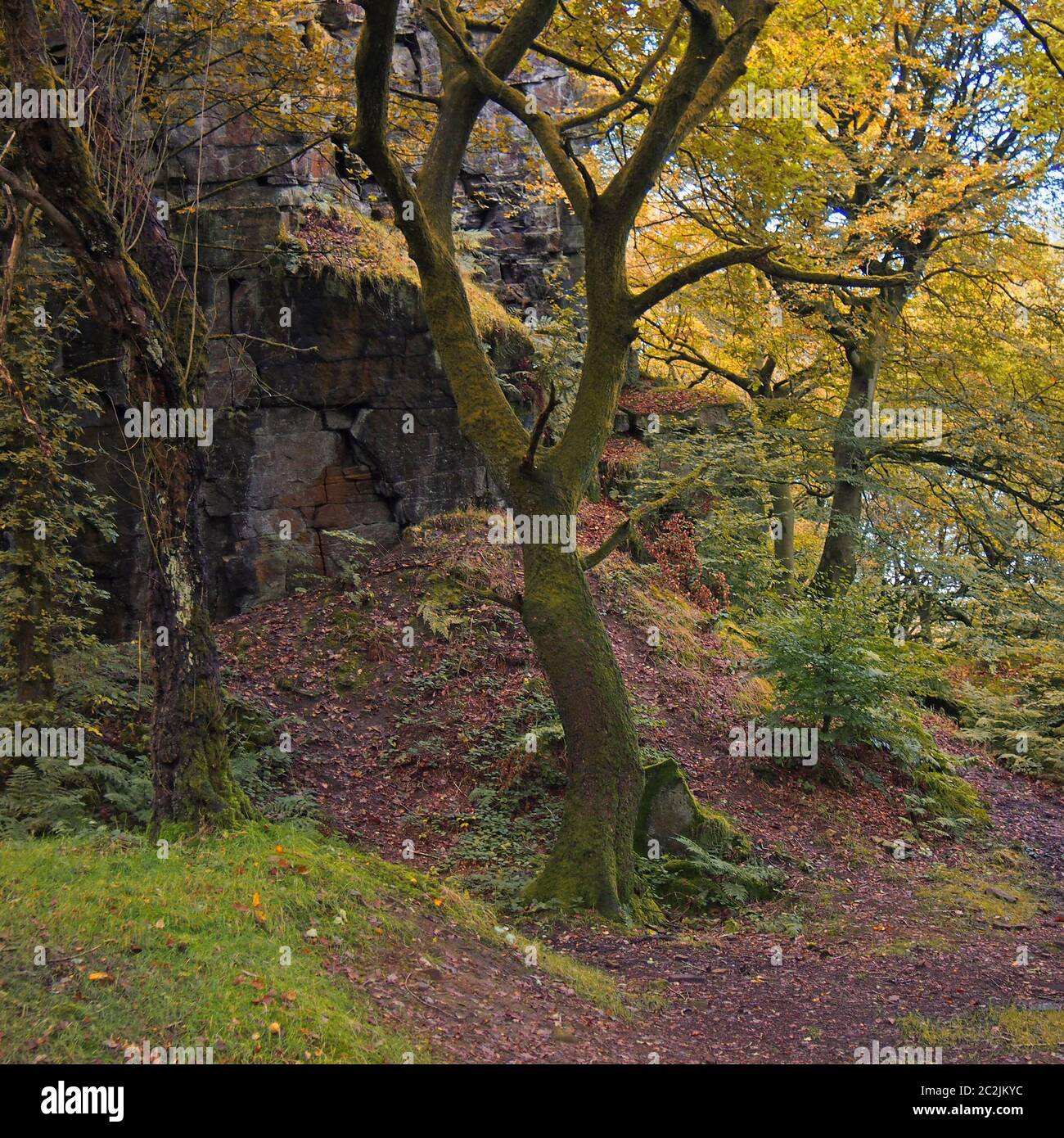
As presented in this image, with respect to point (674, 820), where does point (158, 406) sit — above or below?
above

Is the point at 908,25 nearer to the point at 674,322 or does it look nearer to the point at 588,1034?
the point at 674,322

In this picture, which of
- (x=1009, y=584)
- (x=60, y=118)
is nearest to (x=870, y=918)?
(x=1009, y=584)

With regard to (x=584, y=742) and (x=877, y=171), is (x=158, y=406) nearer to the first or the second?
(x=584, y=742)

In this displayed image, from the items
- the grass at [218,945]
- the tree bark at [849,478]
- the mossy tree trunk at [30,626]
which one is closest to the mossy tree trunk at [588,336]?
the grass at [218,945]

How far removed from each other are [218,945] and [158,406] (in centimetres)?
417

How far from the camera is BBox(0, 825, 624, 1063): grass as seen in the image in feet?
14.6

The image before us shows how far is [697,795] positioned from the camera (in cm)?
1037

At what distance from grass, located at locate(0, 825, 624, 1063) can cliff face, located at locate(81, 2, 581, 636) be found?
631cm

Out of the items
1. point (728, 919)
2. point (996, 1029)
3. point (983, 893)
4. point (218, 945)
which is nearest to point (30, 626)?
point (218, 945)

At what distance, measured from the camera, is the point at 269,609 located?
1272cm

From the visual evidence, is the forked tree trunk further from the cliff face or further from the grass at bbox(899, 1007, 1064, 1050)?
the cliff face

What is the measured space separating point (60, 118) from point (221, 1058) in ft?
21.1

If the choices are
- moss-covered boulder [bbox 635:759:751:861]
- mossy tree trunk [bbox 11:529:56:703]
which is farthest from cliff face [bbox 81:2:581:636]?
moss-covered boulder [bbox 635:759:751:861]

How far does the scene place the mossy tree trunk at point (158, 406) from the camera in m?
7.06
